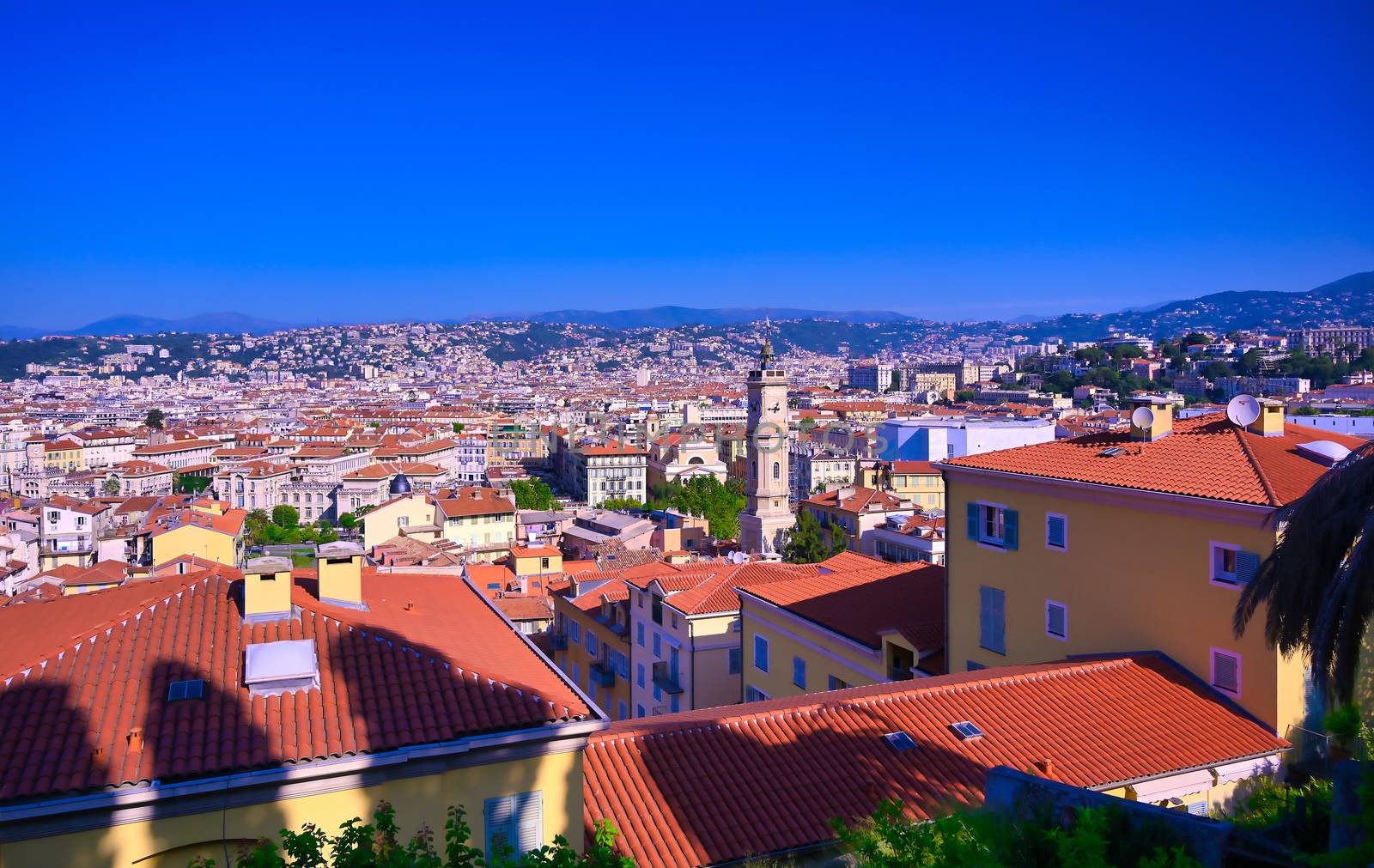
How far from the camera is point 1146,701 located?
8680 millimetres

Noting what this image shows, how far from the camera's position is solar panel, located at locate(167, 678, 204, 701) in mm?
5514

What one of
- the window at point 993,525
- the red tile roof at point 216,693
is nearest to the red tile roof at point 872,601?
the window at point 993,525

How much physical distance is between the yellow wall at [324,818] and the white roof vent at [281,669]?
69 centimetres

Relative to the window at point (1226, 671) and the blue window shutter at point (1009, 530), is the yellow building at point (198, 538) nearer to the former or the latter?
the blue window shutter at point (1009, 530)

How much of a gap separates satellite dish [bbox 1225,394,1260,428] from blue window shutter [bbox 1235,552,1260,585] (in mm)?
2206

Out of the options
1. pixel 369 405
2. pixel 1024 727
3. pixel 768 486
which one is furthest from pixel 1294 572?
pixel 369 405

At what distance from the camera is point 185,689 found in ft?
18.2

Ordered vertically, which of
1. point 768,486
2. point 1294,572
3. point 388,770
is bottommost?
point 768,486

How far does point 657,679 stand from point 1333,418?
1844 centimetres

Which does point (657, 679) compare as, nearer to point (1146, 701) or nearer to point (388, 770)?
point (1146, 701)

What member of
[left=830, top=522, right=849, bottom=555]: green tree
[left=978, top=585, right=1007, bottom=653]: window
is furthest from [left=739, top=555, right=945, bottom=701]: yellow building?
[left=830, top=522, right=849, bottom=555]: green tree

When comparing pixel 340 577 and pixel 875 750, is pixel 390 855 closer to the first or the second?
pixel 340 577

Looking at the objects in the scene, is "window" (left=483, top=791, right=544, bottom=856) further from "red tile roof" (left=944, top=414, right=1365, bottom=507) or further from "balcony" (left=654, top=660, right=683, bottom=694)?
"balcony" (left=654, top=660, right=683, bottom=694)

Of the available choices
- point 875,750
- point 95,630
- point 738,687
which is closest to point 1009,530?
point 875,750
